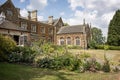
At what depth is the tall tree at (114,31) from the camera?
145ft

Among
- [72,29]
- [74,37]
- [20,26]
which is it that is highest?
[72,29]

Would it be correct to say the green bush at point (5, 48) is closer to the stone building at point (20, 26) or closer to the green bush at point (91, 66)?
the green bush at point (91, 66)

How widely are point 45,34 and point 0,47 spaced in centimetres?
3262

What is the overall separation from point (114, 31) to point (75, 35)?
418 inches

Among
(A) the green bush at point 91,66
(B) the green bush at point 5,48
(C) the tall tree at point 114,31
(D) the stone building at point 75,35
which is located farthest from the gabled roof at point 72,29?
(A) the green bush at point 91,66

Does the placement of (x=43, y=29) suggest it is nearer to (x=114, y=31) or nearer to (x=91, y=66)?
(x=114, y=31)

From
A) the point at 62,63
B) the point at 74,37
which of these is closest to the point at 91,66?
the point at 62,63

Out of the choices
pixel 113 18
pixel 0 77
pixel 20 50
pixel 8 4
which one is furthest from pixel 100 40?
pixel 0 77

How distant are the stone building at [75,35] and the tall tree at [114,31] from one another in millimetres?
6220

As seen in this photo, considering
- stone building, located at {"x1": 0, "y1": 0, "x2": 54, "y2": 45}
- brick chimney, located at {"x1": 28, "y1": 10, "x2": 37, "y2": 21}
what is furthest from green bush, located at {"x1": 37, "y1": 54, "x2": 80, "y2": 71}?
brick chimney, located at {"x1": 28, "y1": 10, "x2": 37, "y2": 21}

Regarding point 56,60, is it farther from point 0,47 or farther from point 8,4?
point 8,4

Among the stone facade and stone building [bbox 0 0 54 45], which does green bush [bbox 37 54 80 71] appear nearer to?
stone building [bbox 0 0 54 45]

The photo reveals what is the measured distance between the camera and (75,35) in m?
47.8

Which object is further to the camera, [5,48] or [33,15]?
[33,15]
